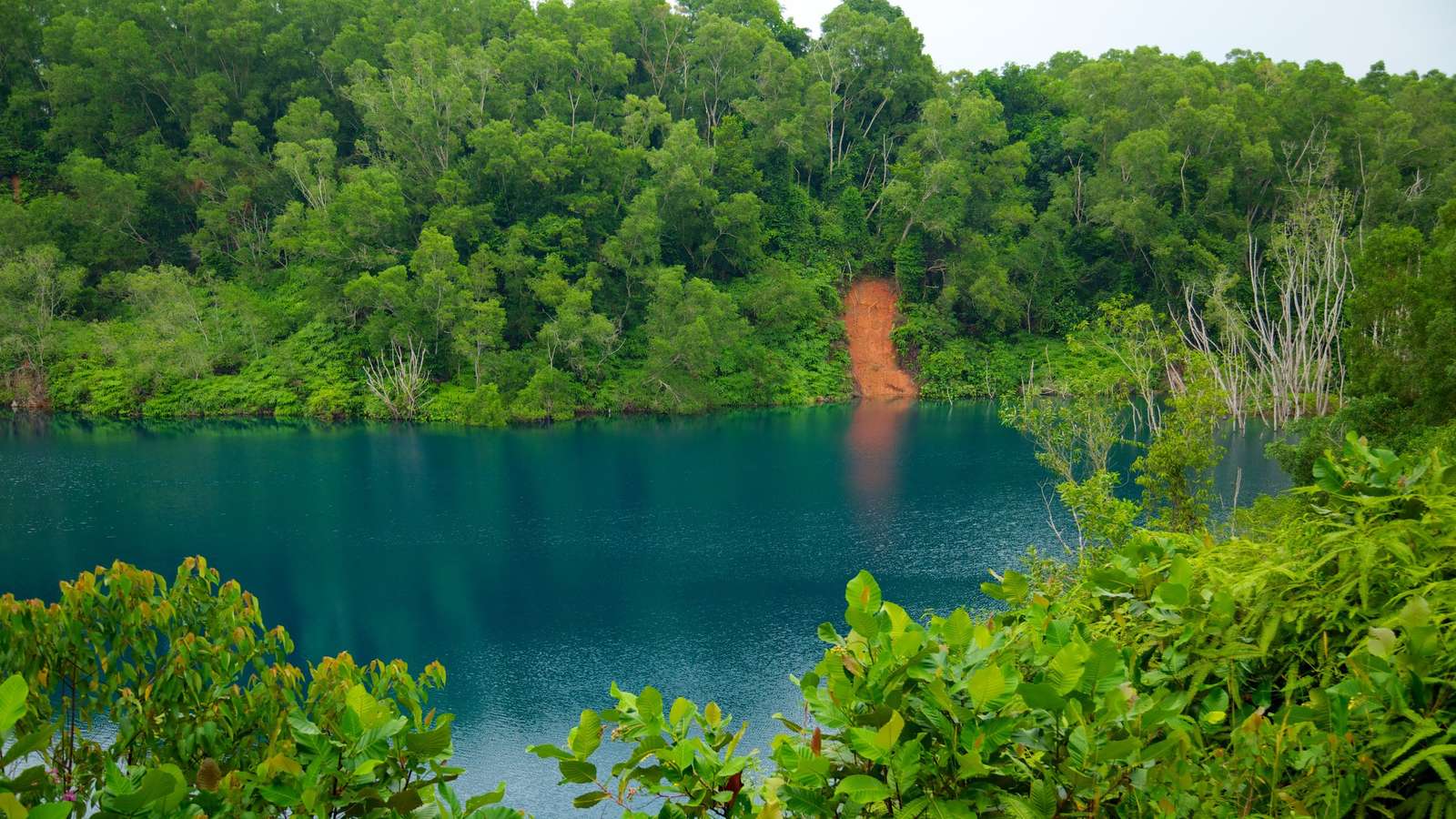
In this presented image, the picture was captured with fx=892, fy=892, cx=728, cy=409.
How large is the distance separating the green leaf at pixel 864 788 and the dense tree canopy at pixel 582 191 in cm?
3079

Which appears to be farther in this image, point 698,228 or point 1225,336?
point 698,228

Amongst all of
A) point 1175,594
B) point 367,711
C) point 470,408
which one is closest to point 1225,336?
point 470,408

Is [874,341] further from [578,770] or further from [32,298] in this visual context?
[578,770]

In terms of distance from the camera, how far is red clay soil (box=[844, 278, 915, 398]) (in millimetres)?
38969

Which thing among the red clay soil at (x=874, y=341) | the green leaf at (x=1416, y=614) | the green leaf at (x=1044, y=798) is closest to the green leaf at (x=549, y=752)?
the green leaf at (x=1044, y=798)

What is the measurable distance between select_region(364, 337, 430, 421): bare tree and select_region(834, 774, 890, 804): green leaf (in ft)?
106

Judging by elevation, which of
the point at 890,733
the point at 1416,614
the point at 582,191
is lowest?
the point at 890,733

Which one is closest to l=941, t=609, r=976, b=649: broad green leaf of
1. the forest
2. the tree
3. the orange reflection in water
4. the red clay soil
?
the forest

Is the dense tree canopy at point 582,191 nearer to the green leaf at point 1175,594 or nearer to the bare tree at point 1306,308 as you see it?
the bare tree at point 1306,308

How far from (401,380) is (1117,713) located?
3257cm

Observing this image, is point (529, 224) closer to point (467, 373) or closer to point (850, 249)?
point (467, 373)

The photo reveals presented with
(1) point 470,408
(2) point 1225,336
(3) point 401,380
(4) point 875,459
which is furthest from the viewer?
(3) point 401,380

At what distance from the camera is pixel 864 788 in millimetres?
1869

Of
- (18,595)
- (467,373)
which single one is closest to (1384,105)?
(467,373)
